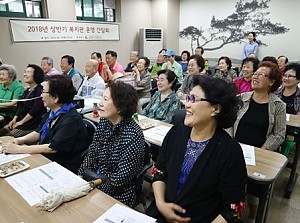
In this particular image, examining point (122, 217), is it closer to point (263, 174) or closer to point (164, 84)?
point (263, 174)

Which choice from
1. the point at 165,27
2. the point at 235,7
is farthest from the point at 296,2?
the point at 165,27

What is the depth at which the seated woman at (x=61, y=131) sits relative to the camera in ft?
5.67

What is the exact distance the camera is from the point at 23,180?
1315 mm

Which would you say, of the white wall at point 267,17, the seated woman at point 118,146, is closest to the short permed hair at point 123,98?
the seated woman at point 118,146

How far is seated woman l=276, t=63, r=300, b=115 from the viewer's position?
2809 mm

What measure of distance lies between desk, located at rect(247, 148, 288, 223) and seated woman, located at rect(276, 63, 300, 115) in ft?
4.86

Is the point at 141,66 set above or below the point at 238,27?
below

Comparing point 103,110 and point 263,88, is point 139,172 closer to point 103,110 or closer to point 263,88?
point 103,110

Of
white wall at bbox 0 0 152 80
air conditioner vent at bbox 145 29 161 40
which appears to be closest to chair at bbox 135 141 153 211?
white wall at bbox 0 0 152 80

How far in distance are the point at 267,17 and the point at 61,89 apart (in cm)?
611

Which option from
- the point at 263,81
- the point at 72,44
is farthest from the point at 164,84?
the point at 72,44

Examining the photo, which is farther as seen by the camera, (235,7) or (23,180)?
(235,7)

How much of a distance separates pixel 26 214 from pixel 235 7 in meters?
7.04

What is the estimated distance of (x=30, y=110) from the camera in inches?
113
